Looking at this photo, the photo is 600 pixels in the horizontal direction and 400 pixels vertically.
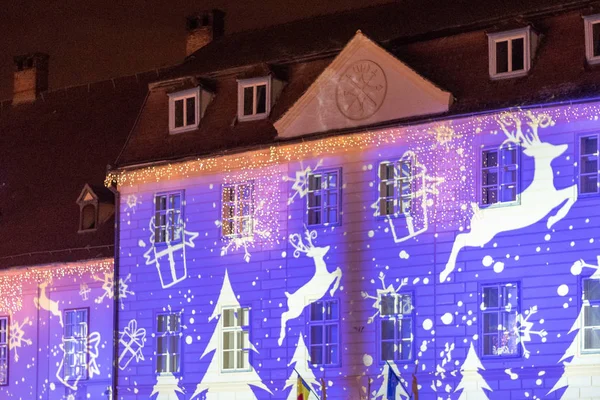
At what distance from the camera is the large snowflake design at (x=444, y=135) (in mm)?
38312

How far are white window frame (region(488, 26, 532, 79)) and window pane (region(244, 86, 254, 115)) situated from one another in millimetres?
7858

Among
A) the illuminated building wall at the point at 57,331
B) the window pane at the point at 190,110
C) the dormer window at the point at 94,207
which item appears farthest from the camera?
the dormer window at the point at 94,207

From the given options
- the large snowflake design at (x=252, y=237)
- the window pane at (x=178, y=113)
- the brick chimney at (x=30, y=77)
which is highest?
the brick chimney at (x=30, y=77)

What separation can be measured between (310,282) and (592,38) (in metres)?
9.99

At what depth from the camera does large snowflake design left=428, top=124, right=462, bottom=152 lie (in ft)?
126

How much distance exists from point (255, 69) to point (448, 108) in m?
6.83

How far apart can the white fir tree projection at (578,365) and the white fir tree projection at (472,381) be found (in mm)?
2105

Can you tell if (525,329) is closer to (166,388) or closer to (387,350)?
(387,350)

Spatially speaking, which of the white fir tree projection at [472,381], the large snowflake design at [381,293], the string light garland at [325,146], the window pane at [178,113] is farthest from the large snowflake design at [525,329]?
the window pane at [178,113]

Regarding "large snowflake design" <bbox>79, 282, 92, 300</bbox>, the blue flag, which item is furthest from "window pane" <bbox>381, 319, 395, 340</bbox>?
"large snowflake design" <bbox>79, 282, 92, 300</bbox>

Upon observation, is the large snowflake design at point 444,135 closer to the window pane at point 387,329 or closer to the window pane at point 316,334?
the window pane at point 387,329

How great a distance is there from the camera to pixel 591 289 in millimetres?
35344

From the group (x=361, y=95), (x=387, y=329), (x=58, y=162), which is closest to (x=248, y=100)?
→ (x=361, y=95)

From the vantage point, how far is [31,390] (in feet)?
160
